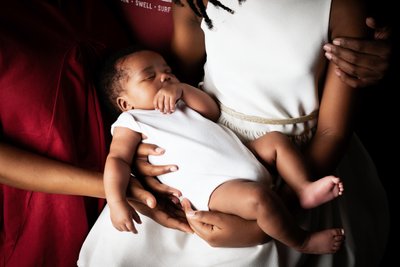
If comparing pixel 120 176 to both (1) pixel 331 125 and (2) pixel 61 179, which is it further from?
(1) pixel 331 125

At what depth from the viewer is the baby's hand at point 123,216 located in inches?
36.4

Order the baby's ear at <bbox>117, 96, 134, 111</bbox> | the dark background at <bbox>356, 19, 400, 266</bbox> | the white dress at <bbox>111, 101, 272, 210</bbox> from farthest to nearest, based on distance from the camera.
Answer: the dark background at <bbox>356, 19, 400, 266</bbox>
the baby's ear at <bbox>117, 96, 134, 111</bbox>
the white dress at <bbox>111, 101, 272, 210</bbox>

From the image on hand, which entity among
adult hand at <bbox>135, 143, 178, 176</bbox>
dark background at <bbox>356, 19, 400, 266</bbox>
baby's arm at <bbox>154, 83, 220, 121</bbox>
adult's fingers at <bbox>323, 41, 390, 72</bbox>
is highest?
adult's fingers at <bbox>323, 41, 390, 72</bbox>

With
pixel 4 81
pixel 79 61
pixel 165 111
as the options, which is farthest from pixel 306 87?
pixel 4 81

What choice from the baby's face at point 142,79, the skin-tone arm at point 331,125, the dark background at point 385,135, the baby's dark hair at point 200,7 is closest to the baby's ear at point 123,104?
the baby's face at point 142,79

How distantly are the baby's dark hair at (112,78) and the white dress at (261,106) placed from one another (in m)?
0.26

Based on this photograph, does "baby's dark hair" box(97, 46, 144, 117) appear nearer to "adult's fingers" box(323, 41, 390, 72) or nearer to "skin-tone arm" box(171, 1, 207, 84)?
"skin-tone arm" box(171, 1, 207, 84)

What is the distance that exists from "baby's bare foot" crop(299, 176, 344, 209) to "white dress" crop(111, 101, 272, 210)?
0.10 metres

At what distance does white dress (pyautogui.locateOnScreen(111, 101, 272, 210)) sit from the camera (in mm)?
977

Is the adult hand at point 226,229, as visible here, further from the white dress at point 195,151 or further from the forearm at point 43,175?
the forearm at point 43,175


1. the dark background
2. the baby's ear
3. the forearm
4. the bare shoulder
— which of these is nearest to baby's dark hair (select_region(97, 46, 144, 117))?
the baby's ear

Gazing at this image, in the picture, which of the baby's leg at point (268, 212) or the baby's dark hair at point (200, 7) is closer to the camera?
the baby's leg at point (268, 212)

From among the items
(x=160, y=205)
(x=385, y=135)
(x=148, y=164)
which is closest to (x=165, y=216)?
(x=160, y=205)

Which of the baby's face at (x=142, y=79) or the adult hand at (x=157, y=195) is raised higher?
the baby's face at (x=142, y=79)
